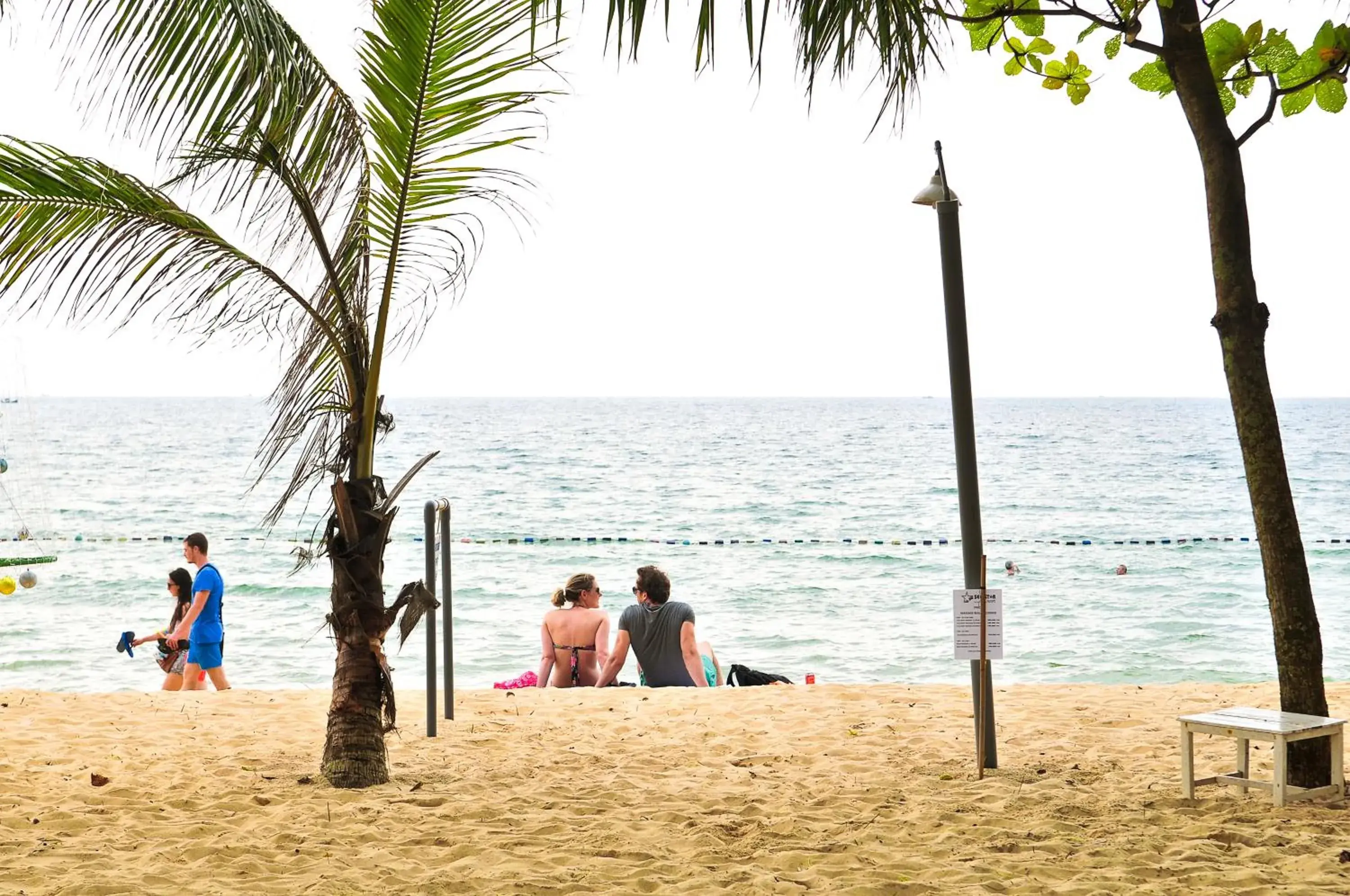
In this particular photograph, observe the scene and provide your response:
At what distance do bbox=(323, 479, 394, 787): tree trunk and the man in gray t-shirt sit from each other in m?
3.03

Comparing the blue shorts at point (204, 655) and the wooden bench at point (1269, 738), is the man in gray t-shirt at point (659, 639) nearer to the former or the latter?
the blue shorts at point (204, 655)

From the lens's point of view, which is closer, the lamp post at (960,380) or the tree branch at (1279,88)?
the tree branch at (1279,88)

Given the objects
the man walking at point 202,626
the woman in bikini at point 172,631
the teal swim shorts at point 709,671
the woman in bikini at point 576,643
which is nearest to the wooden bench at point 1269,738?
the teal swim shorts at point 709,671

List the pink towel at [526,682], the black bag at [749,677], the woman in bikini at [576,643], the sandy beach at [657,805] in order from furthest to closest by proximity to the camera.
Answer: the pink towel at [526,682] < the black bag at [749,677] < the woman in bikini at [576,643] < the sandy beach at [657,805]

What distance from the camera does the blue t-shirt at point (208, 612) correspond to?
8812 mm

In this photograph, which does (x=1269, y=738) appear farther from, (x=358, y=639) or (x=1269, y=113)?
(x=358, y=639)

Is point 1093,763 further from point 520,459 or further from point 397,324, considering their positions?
point 520,459

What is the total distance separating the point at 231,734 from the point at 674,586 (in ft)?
44.2

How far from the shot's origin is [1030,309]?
196ft

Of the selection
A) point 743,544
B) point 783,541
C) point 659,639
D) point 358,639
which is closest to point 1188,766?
point 358,639

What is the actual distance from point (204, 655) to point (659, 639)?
3.37m

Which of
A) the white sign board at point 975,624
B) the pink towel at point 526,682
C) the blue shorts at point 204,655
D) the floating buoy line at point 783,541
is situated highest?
the floating buoy line at point 783,541

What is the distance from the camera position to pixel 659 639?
8.23 m

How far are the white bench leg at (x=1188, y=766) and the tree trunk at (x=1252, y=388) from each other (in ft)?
1.18
